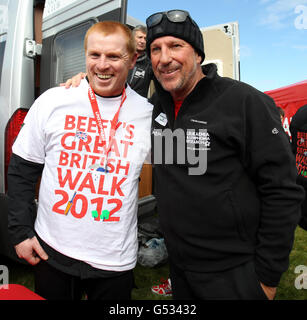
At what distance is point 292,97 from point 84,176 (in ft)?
22.3

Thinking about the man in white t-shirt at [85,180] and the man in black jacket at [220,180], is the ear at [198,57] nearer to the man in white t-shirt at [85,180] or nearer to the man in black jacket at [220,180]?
the man in black jacket at [220,180]

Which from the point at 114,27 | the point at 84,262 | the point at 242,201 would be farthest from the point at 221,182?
the point at 114,27

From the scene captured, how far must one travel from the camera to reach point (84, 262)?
1.44m

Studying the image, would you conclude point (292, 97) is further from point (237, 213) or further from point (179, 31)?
point (237, 213)

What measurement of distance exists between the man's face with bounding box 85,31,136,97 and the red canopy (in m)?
6.25

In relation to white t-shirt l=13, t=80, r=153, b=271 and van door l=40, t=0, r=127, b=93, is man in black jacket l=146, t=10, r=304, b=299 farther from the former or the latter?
van door l=40, t=0, r=127, b=93

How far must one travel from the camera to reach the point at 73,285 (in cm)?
152

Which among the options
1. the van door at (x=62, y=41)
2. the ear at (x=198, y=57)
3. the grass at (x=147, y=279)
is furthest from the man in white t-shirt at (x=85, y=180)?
the grass at (x=147, y=279)

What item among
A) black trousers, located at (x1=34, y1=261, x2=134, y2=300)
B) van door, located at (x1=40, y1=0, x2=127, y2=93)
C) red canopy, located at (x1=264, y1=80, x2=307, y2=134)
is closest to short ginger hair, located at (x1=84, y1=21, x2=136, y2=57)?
van door, located at (x1=40, y1=0, x2=127, y2=93)

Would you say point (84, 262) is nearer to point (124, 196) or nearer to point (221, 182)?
point (124, 196)

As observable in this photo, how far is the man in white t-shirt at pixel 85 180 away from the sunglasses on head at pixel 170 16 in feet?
0.50

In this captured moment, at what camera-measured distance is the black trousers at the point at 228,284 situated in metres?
1.35

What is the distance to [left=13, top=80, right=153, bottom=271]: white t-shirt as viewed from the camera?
4.75 feet
